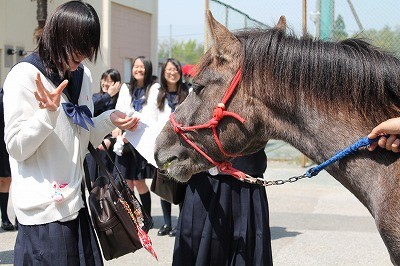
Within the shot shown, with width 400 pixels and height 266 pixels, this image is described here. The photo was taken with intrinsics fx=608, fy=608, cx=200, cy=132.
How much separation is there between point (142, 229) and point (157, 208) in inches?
208

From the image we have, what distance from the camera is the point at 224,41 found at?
2.68 metres

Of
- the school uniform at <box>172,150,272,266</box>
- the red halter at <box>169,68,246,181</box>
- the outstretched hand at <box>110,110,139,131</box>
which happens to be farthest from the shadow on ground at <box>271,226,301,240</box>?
the red halter at <box>169,68,246,181</box>

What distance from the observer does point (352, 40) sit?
8.48 ft

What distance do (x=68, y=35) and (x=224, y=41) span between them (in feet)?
2.32

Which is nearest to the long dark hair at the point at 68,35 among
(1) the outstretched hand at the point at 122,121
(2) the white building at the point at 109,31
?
(1) the outstretched hand at the point at 122,121

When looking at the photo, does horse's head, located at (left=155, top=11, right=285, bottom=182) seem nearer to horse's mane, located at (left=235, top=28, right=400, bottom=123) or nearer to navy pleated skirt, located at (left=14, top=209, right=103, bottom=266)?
horse's mane, located at (left=235, top=28, right=400, bottom=123)

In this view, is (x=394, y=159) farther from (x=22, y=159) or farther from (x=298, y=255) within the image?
(x=298, y=255)

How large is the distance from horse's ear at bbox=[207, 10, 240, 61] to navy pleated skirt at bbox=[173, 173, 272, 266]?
5.01 feet

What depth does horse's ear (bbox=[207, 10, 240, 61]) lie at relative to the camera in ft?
8.76

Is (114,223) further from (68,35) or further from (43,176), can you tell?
(68,35)

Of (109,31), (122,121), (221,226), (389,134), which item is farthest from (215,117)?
(109,31)

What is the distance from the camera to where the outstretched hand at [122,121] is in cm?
318

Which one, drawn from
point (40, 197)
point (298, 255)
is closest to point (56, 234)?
point (40, 197)

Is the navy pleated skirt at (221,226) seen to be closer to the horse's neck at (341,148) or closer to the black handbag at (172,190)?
the black handbag at (172,190)
